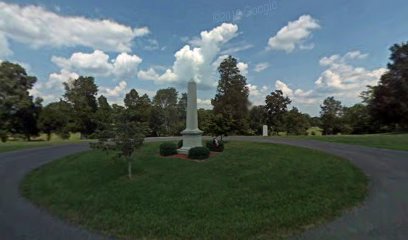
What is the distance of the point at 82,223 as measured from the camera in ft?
20.9

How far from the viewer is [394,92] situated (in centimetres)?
3347

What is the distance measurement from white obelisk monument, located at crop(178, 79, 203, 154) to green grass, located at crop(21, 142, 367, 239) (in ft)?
8.96

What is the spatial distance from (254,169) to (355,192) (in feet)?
12.2

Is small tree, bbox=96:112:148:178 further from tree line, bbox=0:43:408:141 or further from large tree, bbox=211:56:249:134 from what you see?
large tree, bbox=211:56:249:134

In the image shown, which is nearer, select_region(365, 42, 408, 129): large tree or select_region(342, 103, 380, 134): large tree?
select_region(365, 42, 408, 129): large tree

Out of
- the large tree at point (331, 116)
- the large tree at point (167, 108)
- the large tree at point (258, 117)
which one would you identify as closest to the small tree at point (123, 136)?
the large tree at point (258, 117)

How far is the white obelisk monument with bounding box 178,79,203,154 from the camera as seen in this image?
15.5 metres

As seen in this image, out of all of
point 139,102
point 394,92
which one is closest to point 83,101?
point 139,102

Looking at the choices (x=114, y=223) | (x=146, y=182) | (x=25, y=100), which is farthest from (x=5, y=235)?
(x=25, y=100)

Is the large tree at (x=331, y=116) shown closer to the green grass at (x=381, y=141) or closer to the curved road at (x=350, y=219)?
the green grass at (x=381, y=141)

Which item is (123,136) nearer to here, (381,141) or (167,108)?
(381,141)

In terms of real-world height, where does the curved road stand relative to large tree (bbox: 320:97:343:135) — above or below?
Answer: below

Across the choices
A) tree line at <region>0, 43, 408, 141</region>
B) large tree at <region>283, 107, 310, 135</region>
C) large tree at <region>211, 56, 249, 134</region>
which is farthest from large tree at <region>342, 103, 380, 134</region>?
large tree at <region>211, 56, 249, 134</region>

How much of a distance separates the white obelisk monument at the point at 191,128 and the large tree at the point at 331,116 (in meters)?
46.0
